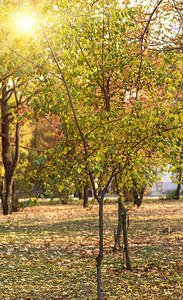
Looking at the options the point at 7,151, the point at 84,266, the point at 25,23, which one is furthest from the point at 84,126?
the point at 7,151

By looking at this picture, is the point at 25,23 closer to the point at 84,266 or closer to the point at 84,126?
the point at 84,126

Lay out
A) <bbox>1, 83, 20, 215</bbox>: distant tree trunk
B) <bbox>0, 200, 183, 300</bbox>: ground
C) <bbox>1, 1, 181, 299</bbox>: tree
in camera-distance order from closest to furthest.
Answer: <bbox>1, 1, 181, 299</bbox>: tree → <bbox>0, 200, 183, 300</bbox>: ground → <bbox>1, 83, 20, 215</bbox>: distant tree trunk

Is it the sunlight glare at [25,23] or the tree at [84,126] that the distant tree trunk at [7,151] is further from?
the sunlight glare at [25,23]

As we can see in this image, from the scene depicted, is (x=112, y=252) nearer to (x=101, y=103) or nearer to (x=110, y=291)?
(x=110, y=291)

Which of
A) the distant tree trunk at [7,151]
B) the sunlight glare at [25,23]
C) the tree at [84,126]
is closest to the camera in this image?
the tree at [84,126]

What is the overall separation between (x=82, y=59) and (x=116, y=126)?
41.8 inches

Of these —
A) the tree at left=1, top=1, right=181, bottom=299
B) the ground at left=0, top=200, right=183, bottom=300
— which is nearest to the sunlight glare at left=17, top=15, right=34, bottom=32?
the tree at left=1, top=1, right=181, bottom=299

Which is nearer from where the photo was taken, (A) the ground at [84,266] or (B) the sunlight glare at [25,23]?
(B) the sunlight glare at [25,23]

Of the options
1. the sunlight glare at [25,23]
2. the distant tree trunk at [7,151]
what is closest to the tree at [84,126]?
the sunlight glare at [25,23]

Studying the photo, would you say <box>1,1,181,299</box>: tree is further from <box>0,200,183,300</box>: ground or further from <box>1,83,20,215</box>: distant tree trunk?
<box>1,83,20,215</box>: distant tree trunk

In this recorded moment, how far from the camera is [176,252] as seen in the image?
7.55 meters

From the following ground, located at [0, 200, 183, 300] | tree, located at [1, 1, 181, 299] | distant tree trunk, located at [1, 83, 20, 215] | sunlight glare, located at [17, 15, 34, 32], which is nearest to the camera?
tree, located at [1, 1, 181, 299]

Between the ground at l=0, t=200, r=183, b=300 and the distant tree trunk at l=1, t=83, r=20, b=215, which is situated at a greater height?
the distant tree trunk at l=1, t=83, r=20, b=215

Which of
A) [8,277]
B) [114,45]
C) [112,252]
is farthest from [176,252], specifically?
[114,45]
